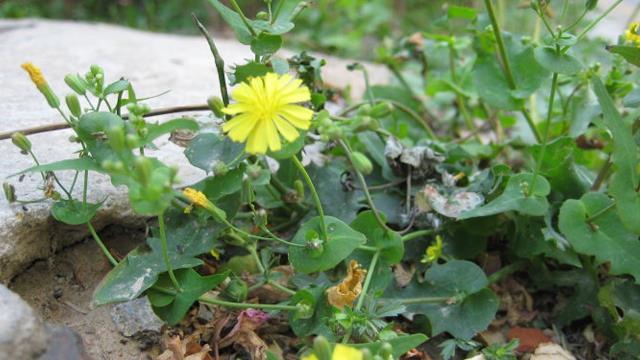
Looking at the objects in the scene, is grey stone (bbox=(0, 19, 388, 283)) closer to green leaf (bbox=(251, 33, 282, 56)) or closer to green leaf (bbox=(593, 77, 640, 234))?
green leaf (bbox=(251, 33, 282, 56))

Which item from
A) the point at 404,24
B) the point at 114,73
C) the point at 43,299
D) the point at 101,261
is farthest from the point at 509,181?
the point at 404,24

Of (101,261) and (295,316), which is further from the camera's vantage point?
(101,261)

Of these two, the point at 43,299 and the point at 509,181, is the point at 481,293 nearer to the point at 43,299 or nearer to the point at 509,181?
the point at 509,181

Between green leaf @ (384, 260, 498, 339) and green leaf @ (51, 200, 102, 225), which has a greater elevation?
green leaf @ (51, 200, 102, 225)

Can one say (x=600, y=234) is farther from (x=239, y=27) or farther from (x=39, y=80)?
(x=39, y=80)

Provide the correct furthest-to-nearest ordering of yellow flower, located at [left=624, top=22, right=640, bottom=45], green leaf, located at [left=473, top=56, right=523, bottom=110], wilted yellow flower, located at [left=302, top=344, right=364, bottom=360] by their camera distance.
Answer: green leaf, located at [left=473, top=56, right=523, bottom=110] → yellow flower, located at [left=624, top=22, right=640, bottom=45] → wilted yellow flower, located at [left=302, top=344, right=364, bottom=360]

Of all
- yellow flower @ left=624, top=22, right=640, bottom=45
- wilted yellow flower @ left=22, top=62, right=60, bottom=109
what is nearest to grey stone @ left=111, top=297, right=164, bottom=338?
wilted yellow flower @ left=22, top=62, right=60, bottom=109

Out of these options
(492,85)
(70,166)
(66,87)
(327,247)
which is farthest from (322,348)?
(66,87)
